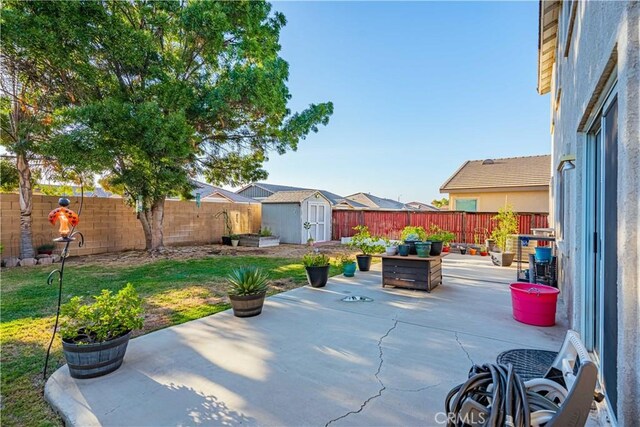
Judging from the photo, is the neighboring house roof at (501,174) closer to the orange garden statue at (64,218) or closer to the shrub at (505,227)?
the shrub at (505,227)

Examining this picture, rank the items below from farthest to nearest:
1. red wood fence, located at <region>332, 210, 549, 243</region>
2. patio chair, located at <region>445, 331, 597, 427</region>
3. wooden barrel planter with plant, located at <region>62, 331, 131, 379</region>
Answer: red wood fence, located at <region>332, 210, 549, 243</region> < wooden barrel planter with plant, located at <region>62, 331, 131, 379</region> < patio chair, located at <region>445, 331, 597, 427</region>

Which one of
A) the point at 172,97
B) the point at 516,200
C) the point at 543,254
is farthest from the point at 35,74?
the point at 516,200

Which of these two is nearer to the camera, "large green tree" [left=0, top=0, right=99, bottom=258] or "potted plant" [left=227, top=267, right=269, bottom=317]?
"potted plant" [left=227, top=267, right=269, bottom=317]

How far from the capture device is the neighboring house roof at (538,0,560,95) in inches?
231

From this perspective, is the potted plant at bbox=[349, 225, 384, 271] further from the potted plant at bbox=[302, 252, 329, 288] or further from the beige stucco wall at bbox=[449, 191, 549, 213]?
the beige stucco wall at bbox=[449, 191, 549, 213]

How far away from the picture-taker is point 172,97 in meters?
7.95

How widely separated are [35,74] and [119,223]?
4669 mm

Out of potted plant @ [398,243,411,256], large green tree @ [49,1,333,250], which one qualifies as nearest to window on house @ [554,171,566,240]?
potted plant @ [398,243,411,256]

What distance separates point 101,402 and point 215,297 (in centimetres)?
291

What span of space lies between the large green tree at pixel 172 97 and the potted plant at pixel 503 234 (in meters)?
6.68

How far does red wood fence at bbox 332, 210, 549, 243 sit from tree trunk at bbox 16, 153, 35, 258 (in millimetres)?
11313

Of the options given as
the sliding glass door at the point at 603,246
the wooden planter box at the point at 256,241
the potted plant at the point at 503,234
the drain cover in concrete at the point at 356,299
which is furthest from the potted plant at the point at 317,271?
the wooden planter box at the point at 256,241

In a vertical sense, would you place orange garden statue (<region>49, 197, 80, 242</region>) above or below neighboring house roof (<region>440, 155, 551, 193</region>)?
below

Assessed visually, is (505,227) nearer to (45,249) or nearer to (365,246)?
(365,246)
